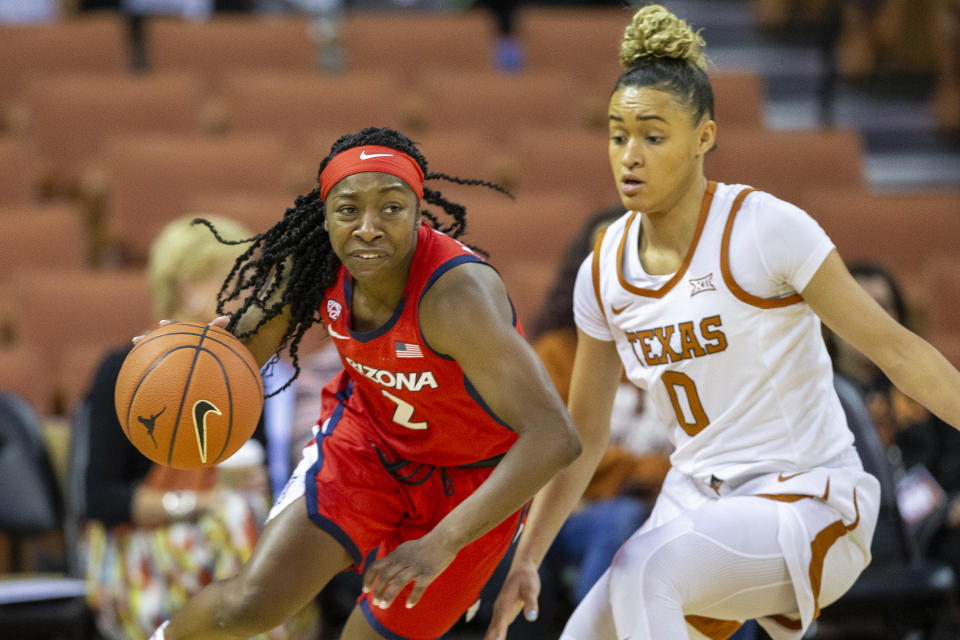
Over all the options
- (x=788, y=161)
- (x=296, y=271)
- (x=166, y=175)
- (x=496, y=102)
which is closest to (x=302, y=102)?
(x=166, y=175)

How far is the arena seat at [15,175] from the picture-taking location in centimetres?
565

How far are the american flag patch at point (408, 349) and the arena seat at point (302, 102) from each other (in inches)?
152

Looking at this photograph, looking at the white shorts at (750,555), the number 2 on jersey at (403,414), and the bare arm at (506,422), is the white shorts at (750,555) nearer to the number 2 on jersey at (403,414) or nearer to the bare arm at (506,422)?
the bare arm at (506,422)

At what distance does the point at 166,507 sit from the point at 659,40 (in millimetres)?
2191

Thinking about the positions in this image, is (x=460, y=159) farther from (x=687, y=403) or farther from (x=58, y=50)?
(x=687, y=403)

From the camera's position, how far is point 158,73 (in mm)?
6598

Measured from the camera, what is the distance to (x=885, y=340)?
2367 mm

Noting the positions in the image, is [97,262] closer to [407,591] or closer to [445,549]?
[407,591]

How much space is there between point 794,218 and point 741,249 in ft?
0.41

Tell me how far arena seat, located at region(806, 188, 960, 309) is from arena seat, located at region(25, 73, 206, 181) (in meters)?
3.31

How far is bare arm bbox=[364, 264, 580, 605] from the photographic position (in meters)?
2.27

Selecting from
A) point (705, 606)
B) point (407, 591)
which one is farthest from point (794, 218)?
point (407, 591)

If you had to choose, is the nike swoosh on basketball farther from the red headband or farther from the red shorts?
the red headband

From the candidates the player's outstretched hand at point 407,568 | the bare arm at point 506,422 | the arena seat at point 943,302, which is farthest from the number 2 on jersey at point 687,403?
the arena seat at point 943,302
